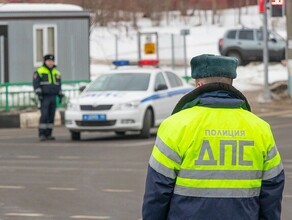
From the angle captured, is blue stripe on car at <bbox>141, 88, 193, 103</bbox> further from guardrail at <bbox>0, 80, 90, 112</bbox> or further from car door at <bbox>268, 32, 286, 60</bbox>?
car door at <bbox>268, 32, 286, 60</bbox>

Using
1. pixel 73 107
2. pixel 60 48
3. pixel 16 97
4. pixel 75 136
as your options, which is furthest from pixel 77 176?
pixel 60 48

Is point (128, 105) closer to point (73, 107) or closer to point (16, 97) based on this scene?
point (73, 107)

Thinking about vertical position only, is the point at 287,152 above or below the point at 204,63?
below

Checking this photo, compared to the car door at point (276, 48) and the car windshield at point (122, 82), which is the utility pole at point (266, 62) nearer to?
the car windshield at point (122, 82)

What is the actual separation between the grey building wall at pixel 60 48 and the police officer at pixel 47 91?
11.8 meters

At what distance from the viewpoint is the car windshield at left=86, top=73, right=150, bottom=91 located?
71.6 feet

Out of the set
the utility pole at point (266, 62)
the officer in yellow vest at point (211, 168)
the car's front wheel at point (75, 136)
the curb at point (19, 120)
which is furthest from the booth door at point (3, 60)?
the officer in yellow vest at point (211, 168)

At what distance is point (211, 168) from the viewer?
4.94m

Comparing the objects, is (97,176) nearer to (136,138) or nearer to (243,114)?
(136,138)

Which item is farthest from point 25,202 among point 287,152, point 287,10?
point 287,10

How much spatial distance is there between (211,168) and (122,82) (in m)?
17.1

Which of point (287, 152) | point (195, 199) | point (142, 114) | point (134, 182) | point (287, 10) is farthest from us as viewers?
point (287, 10)

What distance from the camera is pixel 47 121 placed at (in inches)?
843

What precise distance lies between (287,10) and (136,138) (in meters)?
10.6
